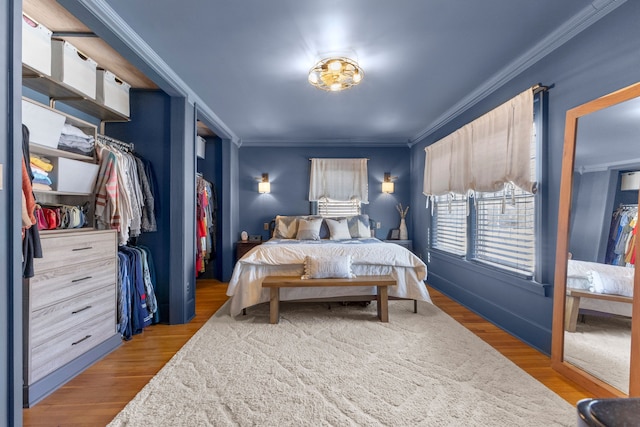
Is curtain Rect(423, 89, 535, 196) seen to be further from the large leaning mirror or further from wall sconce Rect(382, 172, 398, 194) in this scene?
wall sconce Rect(382, 172, 398, 194)

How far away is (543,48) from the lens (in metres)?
2.34

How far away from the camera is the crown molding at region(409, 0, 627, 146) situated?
1901 millimetres

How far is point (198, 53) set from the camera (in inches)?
97.6

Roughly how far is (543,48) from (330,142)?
343cm

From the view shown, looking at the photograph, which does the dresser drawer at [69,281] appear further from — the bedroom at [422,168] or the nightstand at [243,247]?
the nightstand at [243,247]

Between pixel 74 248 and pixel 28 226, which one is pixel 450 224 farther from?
pixel 28 226

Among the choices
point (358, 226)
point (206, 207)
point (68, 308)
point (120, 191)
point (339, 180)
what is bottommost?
point (68, 308)

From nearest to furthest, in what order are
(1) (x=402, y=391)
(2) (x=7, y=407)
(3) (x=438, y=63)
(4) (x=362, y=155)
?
(2) (x=7, y=407), (1) (x=402, y=391), (3) (x=438, y=63), (4) (x=362, y=155)

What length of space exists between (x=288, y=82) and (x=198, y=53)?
0.90 metres

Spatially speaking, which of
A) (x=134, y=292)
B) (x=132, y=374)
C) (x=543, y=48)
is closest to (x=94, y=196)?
(x=134, y=292)

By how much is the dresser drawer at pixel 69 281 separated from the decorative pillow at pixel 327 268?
5.78ft

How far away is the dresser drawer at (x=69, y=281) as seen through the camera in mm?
1841

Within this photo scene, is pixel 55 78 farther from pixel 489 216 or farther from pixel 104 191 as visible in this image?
pixel 489 216

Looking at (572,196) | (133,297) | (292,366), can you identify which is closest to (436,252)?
(572,196)
